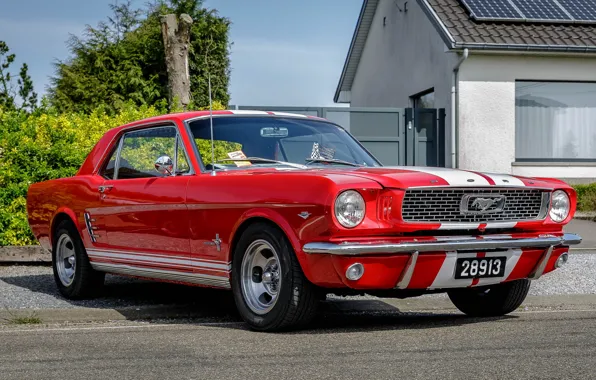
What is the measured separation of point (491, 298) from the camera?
7590mm

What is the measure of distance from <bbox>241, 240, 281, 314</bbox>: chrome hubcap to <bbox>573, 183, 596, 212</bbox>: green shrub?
1311 centimetres

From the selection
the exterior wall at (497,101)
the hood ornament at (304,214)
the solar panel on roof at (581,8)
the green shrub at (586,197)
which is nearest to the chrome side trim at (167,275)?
the hood ornament at (304,214)

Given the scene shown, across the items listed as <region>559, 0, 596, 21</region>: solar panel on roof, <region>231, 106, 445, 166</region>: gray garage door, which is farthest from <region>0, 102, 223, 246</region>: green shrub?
<region>559, 0, 596, 21</region>: solar panel on roof

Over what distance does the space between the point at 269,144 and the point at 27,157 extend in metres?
5.12

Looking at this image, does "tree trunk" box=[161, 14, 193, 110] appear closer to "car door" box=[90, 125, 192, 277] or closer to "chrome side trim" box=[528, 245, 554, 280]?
"car door" box=[90, 125, 192, 277]

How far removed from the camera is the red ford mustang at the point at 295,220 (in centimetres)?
627

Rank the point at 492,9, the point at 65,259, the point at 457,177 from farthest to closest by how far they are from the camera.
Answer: the point at 492,9 → the point at 65,259 → the point at 457,177

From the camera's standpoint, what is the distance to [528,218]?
7.10 meters

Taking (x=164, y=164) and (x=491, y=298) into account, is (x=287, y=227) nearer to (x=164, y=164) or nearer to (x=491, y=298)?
(x=164, y=164)

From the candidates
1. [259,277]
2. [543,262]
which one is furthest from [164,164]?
[543,262]

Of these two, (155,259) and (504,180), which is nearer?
(504,180)

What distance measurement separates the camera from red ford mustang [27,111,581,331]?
20.6 ft

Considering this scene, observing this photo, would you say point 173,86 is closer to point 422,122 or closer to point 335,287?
point 422,122

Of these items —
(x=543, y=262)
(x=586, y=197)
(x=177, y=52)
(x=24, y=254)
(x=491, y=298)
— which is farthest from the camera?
(x=586, y=197)
